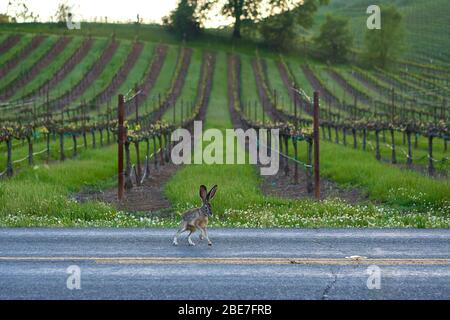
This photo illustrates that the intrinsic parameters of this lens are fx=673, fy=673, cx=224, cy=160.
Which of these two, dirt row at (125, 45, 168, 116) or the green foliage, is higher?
the green foliage

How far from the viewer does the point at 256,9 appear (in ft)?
392

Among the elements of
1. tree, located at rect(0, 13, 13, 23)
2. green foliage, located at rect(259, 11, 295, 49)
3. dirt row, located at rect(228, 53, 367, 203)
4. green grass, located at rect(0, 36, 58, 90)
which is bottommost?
dirt row, located at rect(228, 53, 367, 203)

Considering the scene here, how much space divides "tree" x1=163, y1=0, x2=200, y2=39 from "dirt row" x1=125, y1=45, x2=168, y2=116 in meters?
11.7

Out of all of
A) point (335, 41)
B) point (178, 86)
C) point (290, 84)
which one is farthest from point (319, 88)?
point (335, 41)

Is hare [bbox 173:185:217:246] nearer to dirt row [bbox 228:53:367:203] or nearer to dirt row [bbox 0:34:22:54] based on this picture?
dirt row [bbox 228:53:367:203]

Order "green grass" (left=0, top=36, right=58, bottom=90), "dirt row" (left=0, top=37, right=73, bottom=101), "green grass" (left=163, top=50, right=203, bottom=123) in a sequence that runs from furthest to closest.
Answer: "green grass" (left=0, top=36, right=58, bottom=90) → "dirt row" (left=0, top=37, right=73, bottom=101) → "green grass" (left=163, top=50, right=203, bottom=123)

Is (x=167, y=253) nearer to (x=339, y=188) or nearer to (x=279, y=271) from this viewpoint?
(x=279, y=271)

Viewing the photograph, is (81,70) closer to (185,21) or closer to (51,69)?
(51,69)

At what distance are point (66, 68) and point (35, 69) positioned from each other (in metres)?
3.93

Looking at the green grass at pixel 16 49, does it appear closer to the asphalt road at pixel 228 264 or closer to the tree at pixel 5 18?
the tree at pixel 5 18

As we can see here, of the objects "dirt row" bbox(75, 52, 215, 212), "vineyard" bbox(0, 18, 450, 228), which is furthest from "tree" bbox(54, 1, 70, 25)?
"dirt row" bbox(75, 52, 215, 212)

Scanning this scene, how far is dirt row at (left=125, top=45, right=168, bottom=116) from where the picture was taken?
230 ft
